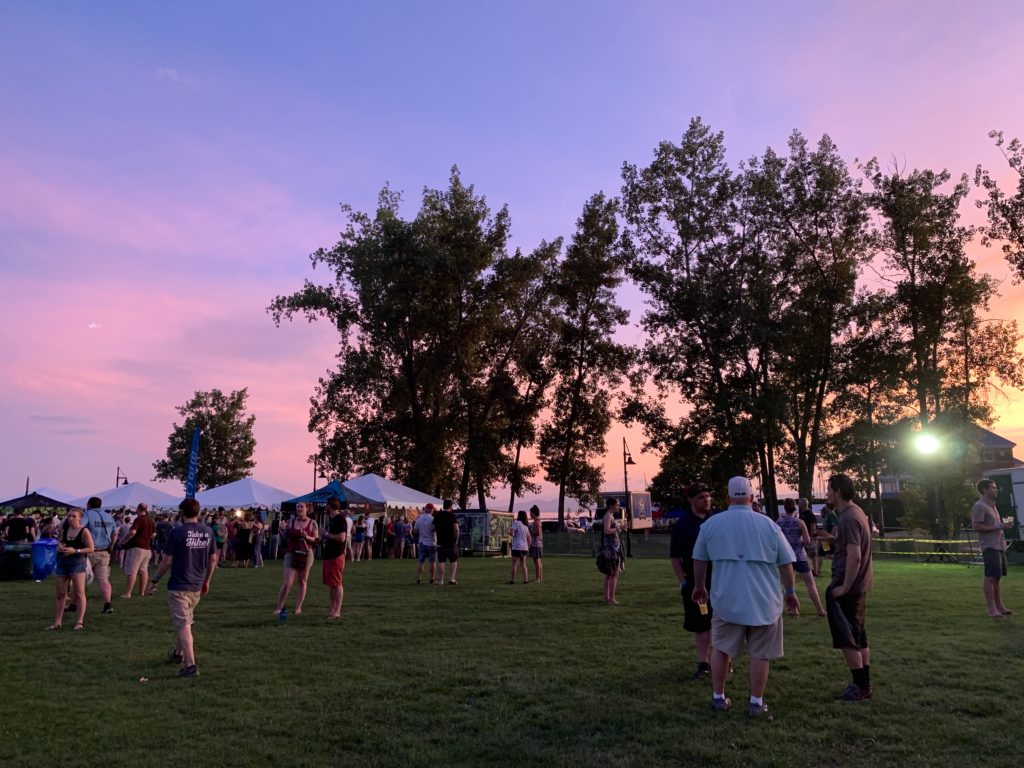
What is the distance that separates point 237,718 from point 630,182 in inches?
1233

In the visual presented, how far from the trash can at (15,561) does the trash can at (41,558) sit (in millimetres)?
353

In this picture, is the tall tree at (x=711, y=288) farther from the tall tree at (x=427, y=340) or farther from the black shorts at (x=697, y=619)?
the black shorts at (x=697, y=619)

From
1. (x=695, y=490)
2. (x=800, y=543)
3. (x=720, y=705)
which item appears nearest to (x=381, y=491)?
Result: (x=800, y=543)

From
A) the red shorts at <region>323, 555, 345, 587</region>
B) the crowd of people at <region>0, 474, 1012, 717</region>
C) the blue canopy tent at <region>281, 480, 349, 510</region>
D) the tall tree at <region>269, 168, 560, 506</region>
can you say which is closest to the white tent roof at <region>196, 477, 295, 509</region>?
the blue canopy tent at <region>281, 480, 349, 510</region>

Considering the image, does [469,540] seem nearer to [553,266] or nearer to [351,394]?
[351,394]

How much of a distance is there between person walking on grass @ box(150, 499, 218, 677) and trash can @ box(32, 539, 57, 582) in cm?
1366

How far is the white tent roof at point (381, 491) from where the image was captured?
91.9 feet

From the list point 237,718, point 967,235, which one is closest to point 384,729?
point 237,718

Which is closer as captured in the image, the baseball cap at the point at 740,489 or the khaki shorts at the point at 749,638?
the khaki shorts at the point at 749,638

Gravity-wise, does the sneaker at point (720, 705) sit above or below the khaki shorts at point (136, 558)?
below

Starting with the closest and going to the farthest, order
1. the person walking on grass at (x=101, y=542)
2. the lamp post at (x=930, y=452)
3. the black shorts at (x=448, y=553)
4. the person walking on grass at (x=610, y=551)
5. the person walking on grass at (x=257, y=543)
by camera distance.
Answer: the person walking on grass at (x=101, y=542)
the person walking on grass at (x=610, y=551)
the black shorts at (x=448, y=553)
the person walking on grass at (x=257, y=543)
the lamp post at (x=930, y=452)

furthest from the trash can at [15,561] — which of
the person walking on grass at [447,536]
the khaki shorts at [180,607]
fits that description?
the khaki shorts at [180,607]

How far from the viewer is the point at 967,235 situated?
100ft

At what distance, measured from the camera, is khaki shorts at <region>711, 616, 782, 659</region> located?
17.9ft
